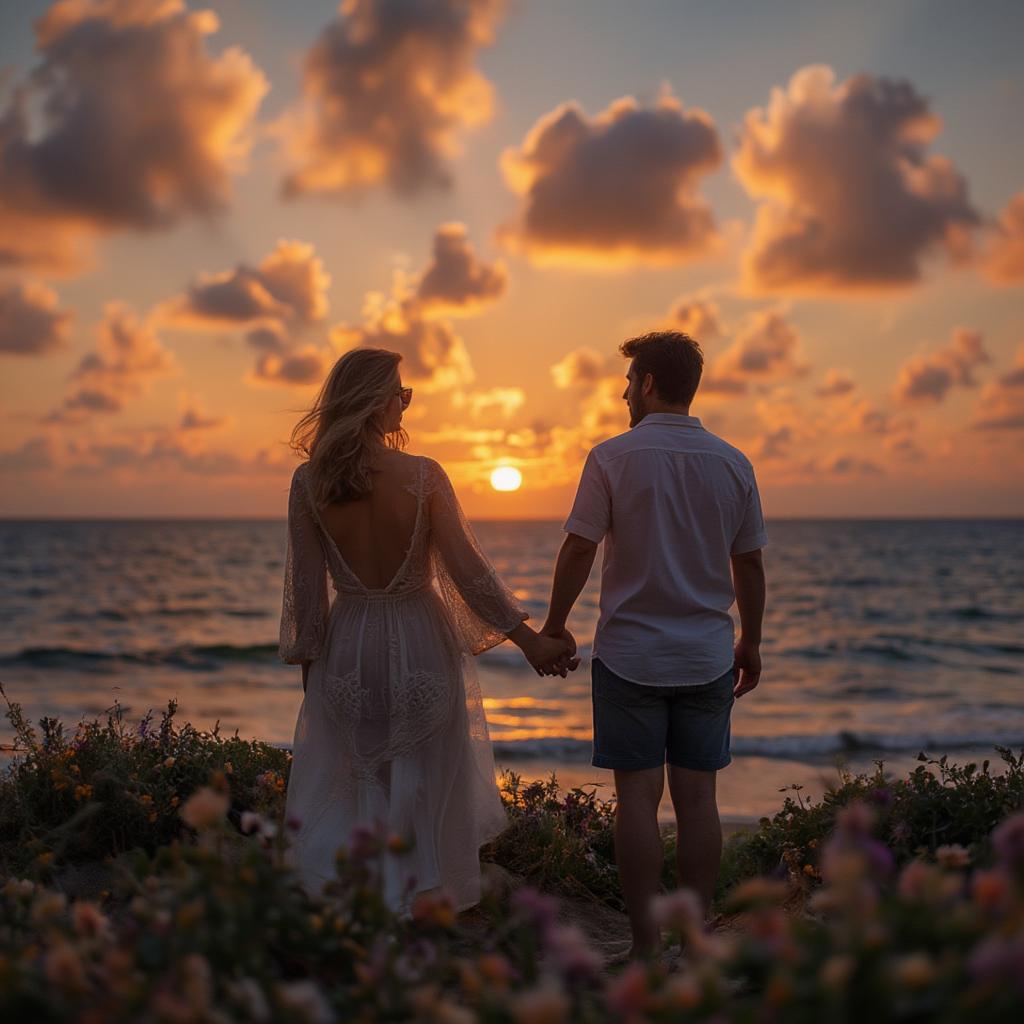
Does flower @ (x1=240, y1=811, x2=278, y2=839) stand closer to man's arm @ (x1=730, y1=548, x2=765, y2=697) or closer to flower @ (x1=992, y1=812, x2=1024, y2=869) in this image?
flower @ (x1=992, y1=812, x2=1024, y2=869)

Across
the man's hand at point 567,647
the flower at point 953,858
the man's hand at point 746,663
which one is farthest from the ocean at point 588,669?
the flower at point 953,858

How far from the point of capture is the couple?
3.90 m

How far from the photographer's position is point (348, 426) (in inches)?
155

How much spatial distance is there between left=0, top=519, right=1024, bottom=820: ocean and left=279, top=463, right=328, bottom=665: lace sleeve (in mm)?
2286

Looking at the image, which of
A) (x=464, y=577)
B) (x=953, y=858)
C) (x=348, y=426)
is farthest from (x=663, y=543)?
(x=953, y=858)

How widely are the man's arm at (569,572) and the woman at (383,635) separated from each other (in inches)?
7.9

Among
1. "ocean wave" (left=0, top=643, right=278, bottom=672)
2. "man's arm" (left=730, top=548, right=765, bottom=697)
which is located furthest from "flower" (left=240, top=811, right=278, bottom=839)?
"ocean wave" (left=0, top=643, right=278, bottom=672)

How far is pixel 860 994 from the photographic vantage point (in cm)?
141

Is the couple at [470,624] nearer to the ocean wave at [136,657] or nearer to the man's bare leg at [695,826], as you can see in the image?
the man's bare leg at [695,826]

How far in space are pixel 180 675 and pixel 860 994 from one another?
1846 centimetres

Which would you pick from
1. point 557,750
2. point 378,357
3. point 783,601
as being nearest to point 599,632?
point 378,357

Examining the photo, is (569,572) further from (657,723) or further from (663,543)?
(657,723)

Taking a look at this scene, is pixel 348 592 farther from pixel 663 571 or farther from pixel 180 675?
pixel 180 675

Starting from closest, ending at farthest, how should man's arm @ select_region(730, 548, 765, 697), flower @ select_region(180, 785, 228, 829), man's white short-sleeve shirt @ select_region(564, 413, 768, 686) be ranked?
flower @ select_region(180, 785, 228, 829) < man's white short-sleeve shirt @ select_region(564, 413, 768, 686) < man's arm @ select_region(730, 548, 765, 697)
